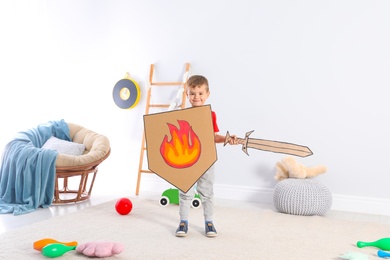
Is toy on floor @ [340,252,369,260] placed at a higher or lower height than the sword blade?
lower

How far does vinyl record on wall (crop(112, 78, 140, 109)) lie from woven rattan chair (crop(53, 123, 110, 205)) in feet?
1.70

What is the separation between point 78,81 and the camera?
462 centimetres

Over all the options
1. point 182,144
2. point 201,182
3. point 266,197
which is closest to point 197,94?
point 182,144

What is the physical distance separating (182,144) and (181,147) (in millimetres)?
17

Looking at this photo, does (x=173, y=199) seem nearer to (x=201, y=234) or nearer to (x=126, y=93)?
(x=201, y=234)

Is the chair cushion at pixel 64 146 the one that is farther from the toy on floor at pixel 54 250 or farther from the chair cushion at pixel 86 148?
the toy on floor at pixel 54 250

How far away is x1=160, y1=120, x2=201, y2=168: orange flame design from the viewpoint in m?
2.42

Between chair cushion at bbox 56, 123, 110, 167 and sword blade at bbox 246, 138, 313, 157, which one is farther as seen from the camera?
chair cushion at bbox 56, 123, 110, 167

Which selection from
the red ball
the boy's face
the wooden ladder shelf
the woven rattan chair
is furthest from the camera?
the wooden ladder shelf

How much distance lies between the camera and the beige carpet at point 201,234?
2207 mm

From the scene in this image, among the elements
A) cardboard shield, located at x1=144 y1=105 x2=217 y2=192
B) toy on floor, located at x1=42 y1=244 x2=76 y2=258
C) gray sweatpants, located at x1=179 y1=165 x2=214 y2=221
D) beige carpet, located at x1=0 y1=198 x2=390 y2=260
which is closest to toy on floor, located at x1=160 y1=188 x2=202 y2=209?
beige carpet, located at x1=0 y1=198 x2=390 y2=260

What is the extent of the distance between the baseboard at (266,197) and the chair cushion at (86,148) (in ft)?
2.31

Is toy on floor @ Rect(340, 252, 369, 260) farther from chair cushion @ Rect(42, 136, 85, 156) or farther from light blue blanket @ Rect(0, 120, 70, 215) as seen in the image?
chair cushion @ Rect(42, 136, 85, 156)

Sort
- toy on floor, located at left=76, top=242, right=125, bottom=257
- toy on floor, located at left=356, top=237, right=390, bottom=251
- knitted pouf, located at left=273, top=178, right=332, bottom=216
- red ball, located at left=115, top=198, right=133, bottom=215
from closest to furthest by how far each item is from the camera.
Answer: toy on floor, located at left=76, top=242, right=125, bottom=257, toy on floor, located at left=356, top=237, right=390, bottom=251, red ball, located at left=115, top=198, right=133, bottom=215, knitted pouf, located at left=273, top=178, right=332, bottom=216
